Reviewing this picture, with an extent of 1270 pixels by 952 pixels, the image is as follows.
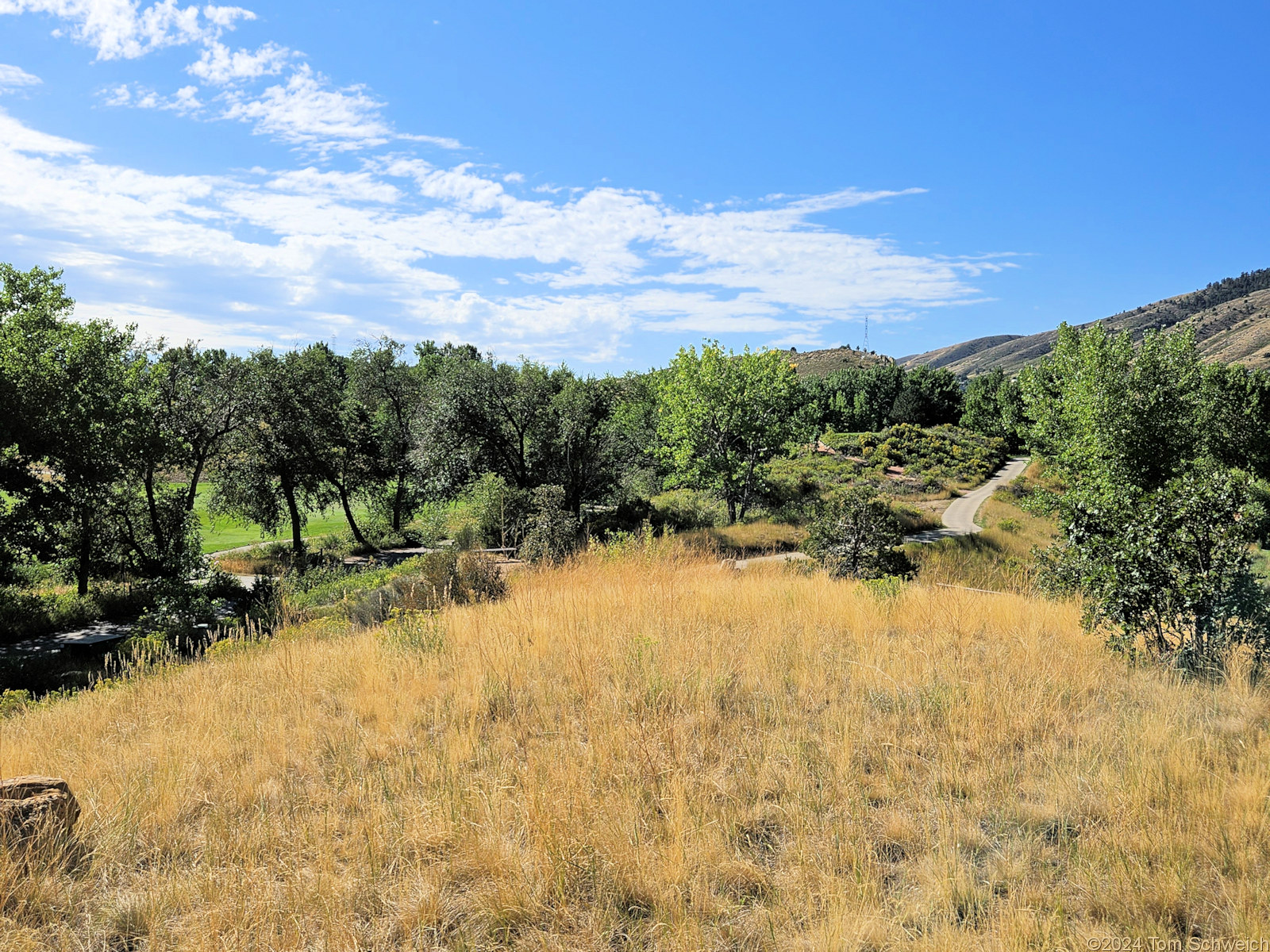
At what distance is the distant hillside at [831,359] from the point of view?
11556 cm

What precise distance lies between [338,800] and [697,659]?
290 cm

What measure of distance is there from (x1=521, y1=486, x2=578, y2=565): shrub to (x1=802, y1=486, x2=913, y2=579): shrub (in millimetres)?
5978

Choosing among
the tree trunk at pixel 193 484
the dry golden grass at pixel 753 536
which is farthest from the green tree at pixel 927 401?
the tree trunk at pixel 193 484

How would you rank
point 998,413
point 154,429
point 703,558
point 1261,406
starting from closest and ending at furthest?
point 703,558, point 154,429, point 1261,406, point 998,413

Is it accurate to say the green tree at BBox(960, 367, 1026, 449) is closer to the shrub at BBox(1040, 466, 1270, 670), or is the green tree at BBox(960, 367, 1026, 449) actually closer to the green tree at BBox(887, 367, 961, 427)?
the green tree at BBox(887, 367, 961, 427)

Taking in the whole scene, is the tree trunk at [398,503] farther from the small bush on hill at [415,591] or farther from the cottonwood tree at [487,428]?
the small bush on hill at [415,591]

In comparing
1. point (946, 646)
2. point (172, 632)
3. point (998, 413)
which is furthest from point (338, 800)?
point (998, 413)

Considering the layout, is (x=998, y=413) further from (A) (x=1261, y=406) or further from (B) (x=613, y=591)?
(B) (x=613, y=591)

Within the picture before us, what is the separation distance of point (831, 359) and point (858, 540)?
117 metres

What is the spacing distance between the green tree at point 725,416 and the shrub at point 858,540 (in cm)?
1409

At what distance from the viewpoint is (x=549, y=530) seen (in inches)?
744

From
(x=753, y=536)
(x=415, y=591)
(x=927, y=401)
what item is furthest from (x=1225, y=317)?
(x=415, y=591)

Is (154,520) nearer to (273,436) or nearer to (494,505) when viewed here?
(273,436)

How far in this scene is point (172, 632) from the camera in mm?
12914
